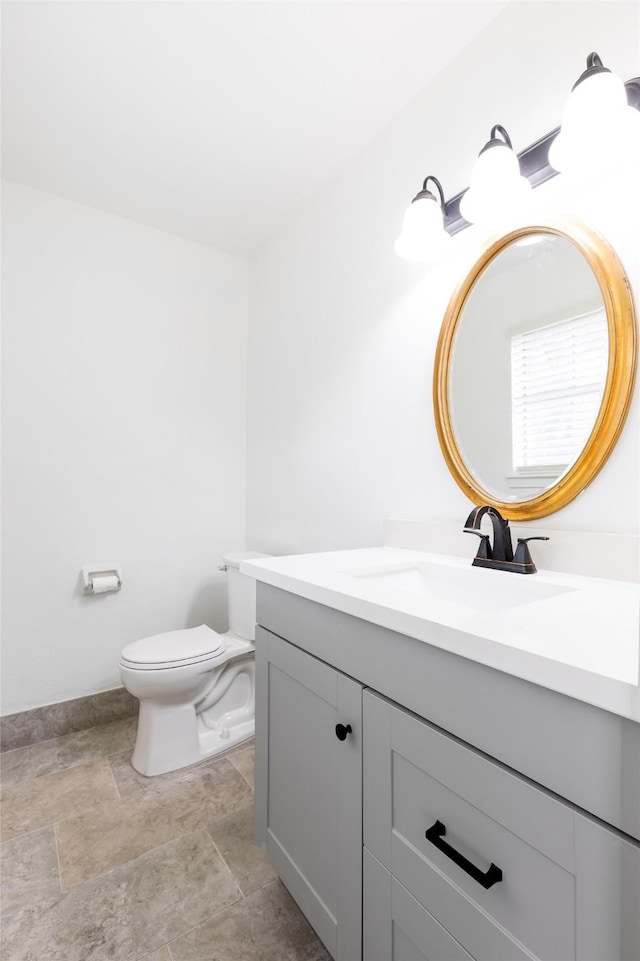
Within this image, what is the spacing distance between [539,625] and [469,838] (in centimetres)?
32

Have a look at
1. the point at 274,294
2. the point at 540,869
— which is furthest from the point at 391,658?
the point at 274,294

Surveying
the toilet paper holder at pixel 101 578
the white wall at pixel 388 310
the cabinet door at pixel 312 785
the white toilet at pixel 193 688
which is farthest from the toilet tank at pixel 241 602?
the cabinet door at pixel 312 785

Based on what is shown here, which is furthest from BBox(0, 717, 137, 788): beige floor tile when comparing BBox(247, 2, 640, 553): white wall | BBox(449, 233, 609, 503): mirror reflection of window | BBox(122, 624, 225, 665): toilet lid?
BBox(449, 233, 609, 503): mirror reflection of window

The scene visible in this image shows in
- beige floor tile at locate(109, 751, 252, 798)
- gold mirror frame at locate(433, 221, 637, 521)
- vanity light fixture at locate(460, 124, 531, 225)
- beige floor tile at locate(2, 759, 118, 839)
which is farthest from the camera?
beige floor tile at locate(109, 751, 252, 798)

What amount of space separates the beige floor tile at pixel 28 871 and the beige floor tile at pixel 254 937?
428mm

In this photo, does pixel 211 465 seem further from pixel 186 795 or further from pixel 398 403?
pixel 186 795

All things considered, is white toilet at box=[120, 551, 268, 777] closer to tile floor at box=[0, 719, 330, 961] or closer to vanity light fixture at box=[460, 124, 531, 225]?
tile floor at box=[0, 719, 330, 961]

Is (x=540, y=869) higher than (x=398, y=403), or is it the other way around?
(x=398, y=403)

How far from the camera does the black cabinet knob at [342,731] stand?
88 cm

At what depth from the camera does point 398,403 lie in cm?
158

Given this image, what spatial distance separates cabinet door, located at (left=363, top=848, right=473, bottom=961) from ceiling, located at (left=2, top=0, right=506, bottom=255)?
6.79ft

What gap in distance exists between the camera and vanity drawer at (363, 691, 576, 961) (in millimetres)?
540

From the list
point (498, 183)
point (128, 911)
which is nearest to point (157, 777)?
point (128, 911)

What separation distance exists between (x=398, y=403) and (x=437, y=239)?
1.67 ft
